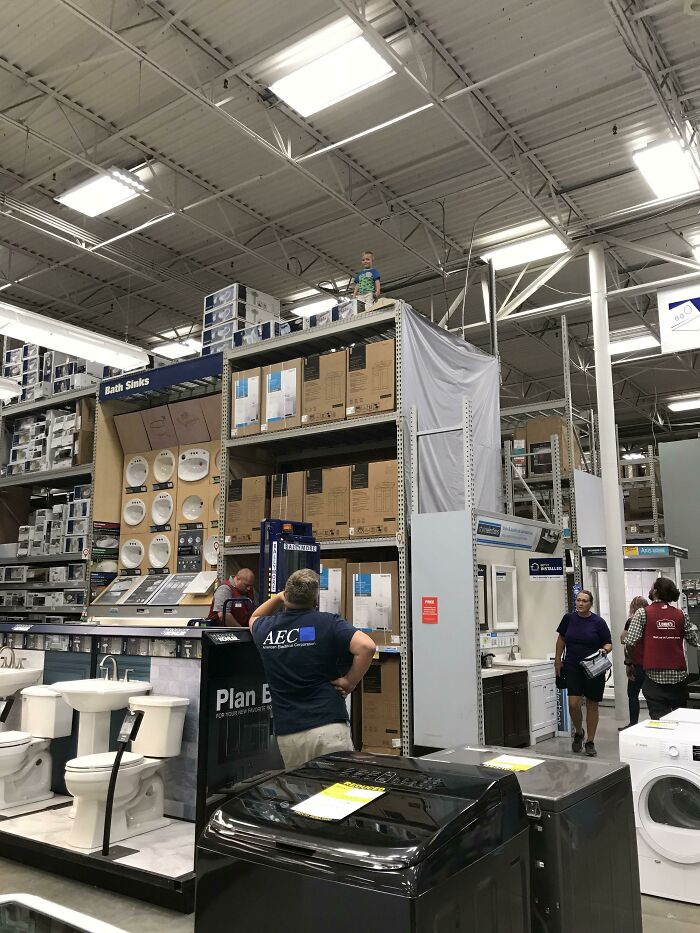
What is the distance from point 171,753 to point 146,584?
364 cm

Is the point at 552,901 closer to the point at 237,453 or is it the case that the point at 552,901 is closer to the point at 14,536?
the point at 237,453

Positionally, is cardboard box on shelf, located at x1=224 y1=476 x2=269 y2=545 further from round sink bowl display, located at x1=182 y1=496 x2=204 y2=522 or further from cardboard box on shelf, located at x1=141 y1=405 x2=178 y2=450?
cardboard box on shelf, located at x1=141 y1=405 x2=178 y2=450

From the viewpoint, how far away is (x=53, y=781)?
4.99 metres

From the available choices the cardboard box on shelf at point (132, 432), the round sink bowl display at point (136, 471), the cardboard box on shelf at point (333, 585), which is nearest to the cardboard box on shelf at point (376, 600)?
the cardboard box on shelf at point (333, 585)

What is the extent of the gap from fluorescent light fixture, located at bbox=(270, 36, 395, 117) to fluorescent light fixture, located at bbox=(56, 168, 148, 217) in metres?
1.96

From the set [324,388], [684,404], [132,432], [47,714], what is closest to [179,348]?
[132,432]

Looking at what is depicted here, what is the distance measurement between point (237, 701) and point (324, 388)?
310 centimetres

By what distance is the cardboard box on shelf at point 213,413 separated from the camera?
7.46 meters

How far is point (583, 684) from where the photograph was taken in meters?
7.02

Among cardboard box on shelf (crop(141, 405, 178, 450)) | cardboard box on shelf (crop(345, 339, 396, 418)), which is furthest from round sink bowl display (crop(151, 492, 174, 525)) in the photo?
cardboard box on shelf (crop(345, 339, 396, 418))

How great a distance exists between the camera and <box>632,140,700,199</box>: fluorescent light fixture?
23.4 feet

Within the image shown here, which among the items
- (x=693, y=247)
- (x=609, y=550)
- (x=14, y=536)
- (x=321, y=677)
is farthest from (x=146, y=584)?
(x=693, y=247)

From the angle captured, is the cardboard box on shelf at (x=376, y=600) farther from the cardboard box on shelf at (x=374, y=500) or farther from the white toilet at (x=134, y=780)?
the white toilet at (x=134, y=780)

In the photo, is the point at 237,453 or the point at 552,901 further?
the point at 237,453
